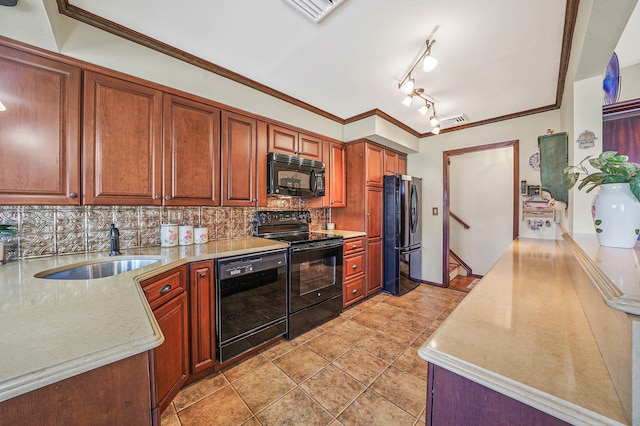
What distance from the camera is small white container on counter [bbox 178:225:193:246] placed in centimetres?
205

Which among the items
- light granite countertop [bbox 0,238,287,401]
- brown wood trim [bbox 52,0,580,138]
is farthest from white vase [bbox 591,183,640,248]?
light granite countertop [bbox 0,238,287,401]

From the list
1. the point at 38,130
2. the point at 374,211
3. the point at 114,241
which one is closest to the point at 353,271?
the point at 374,211

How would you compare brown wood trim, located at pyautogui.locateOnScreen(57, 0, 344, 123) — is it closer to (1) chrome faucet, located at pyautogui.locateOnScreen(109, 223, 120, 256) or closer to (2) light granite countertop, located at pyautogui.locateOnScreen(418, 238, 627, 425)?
(1) chrome faucet, located at pyautogui.locateOnScreen(109, 223, 120, 256)

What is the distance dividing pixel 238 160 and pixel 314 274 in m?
1.39

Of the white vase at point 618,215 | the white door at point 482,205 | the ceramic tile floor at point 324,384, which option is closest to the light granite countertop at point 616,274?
the white vase at point 618,215

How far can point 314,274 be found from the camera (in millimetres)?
2516

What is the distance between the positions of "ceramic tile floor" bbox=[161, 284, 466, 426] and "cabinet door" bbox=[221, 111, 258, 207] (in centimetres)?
144

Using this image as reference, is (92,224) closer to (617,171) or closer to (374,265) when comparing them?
(617,171)

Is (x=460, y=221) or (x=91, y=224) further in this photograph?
(x=460, y=221)

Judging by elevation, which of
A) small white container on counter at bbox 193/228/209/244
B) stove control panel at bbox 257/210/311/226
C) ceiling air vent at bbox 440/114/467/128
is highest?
ceiling air vent at bbox 440/114/467/128

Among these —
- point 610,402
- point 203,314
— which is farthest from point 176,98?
point 610,402

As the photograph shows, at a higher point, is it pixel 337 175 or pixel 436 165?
pixel 436 165

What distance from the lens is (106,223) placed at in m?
1.84

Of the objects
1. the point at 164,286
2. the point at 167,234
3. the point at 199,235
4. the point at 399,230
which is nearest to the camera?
the point at 164,286
